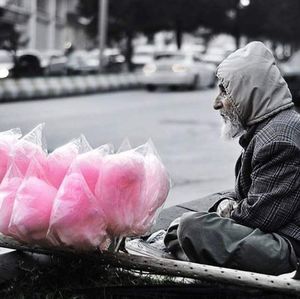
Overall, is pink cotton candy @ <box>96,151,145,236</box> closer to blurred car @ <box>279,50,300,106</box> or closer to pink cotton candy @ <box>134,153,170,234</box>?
pink cotton candy @ <box>134,153,170,234</box>

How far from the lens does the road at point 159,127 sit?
7.81 meters

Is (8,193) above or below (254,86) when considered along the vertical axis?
below


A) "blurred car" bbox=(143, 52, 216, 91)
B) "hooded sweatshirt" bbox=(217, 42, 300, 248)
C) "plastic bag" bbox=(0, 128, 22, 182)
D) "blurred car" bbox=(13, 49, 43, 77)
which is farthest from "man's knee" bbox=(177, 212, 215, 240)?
"blurred car" bbox=(143, 52, 216, 91)

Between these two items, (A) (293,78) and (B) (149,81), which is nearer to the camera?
(A) (293,78)

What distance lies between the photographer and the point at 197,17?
3975 cm

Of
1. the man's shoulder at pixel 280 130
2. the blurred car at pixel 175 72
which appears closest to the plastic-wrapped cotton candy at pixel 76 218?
the man's shoulder at pixel 280 130

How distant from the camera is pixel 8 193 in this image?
3152mm

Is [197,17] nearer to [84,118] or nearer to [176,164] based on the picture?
[84,118]

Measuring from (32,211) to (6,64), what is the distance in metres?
19.4

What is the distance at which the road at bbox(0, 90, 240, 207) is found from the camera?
25.6 ft

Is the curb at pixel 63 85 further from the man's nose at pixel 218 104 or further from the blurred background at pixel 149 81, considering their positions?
the man's nose at pixel 218 104

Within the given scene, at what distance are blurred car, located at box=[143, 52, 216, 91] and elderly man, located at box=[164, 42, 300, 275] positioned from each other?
20.3 m

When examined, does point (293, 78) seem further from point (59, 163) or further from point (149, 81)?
point (59, 163)

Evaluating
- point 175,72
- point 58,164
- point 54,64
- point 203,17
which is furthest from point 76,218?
point 203,17
